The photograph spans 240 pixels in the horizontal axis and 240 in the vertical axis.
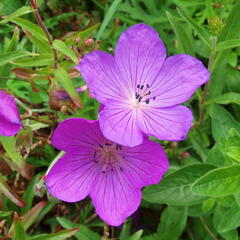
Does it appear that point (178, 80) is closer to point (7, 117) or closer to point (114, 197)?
point (114, 197)

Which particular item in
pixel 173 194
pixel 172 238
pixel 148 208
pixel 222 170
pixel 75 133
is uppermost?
pixel 75 133

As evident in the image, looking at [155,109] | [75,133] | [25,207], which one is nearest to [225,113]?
[155,109]

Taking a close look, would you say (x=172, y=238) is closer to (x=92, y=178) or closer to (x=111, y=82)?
(x=92, y=178)

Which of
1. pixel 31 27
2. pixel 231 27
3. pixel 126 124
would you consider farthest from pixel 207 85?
pixel 31 27

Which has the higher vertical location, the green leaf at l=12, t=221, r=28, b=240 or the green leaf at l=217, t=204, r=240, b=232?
the green leaf at l=12, t=221, r=28, b=240

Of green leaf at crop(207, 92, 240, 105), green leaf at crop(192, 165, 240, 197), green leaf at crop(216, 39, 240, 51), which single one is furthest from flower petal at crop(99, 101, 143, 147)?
green leaf at crop(207, 92, 240, 105)

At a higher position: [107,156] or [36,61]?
[36,61]

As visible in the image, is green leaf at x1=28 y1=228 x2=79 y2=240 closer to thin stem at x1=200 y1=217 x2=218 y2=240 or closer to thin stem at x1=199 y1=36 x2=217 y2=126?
thin stem at x1=200 y1=217 x2=218 y2=240
